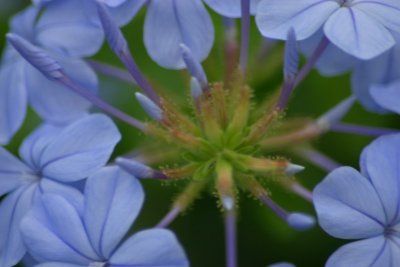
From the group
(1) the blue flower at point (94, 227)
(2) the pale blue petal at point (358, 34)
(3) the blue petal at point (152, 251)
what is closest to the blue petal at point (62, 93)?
A: (1) the blue flower at point (94, 227)

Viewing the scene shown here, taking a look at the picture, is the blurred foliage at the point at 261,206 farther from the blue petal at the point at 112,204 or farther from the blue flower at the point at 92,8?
the blue petal at the point at 112,204

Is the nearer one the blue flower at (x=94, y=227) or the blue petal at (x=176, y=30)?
the blue flower at (x=94, y=227)

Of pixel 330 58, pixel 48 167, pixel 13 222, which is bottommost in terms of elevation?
Result: pixel 13 222

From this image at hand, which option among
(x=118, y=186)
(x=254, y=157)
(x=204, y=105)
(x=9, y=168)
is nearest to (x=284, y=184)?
(x=254, y=157)

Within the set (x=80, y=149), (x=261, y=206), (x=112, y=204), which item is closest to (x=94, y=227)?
(x=112, y=204)

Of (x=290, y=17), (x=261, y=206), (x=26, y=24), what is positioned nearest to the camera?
(x=290, y=17)

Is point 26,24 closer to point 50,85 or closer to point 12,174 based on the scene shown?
point 50,85

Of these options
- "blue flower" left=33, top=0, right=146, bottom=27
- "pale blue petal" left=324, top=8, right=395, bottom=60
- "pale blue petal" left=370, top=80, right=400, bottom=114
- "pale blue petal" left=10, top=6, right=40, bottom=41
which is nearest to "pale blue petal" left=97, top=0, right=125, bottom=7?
"blue flower" left=33, top=0, right=146, bottom=27
